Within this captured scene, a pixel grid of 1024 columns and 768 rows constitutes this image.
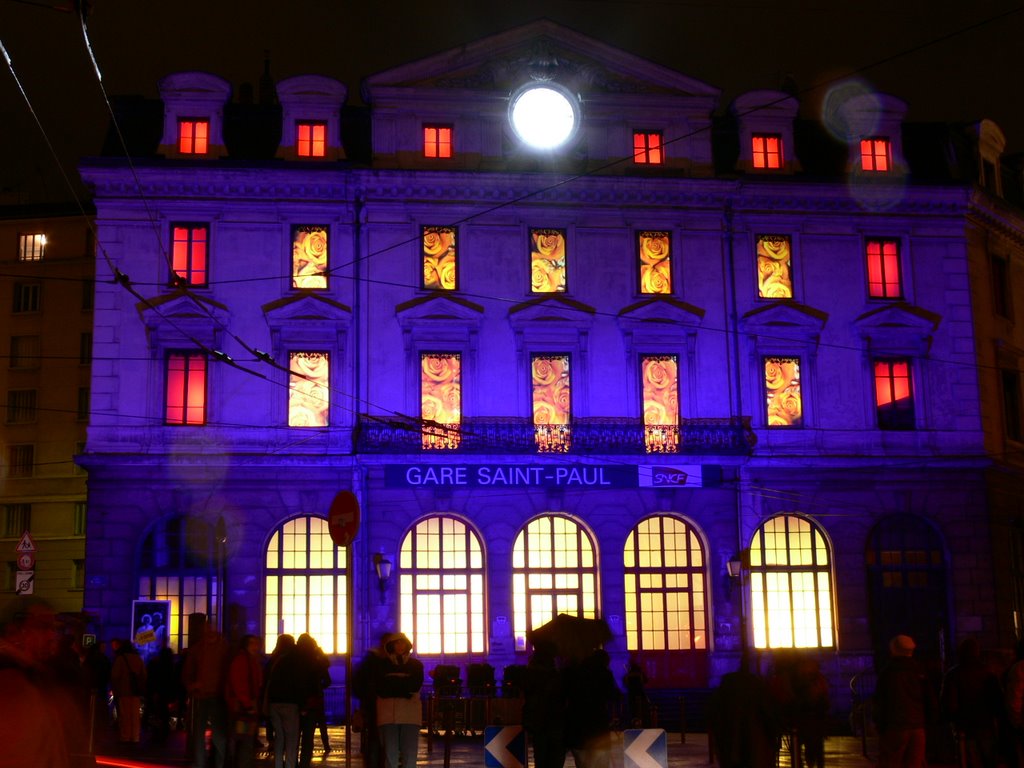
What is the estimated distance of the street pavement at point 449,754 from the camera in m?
20.9

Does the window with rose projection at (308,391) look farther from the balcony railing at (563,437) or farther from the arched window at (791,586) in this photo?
the arched window at (791,586)

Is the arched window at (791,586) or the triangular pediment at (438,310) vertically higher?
the triangular pediment at (438,310)

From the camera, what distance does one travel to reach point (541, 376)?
35.7 meters

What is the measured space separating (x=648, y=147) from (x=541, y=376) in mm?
7142

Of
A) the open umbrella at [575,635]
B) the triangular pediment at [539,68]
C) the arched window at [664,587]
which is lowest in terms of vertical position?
the open umbrella at [575,635]

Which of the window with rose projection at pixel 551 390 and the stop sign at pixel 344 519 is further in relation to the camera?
the window with rose projection at pixel 551 390

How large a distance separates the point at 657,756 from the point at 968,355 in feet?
93.2

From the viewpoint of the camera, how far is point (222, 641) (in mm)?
17141

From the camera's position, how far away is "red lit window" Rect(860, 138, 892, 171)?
38312 mm

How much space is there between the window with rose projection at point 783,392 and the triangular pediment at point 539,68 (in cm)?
769

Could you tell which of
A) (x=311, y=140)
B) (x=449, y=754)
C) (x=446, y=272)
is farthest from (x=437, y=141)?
(x=449, y=754)

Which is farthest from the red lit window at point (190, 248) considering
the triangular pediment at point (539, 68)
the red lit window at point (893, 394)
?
the red lit window at point (893, 394)

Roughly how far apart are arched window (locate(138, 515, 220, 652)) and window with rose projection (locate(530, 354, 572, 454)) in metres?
9.09

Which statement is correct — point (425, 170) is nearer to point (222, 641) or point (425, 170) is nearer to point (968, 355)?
point (968, 355)
